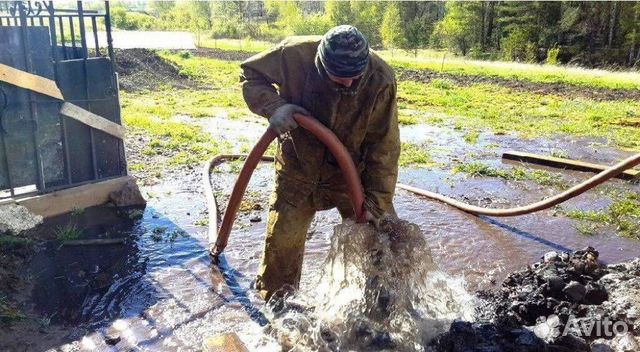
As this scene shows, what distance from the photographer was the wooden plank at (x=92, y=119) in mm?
5641

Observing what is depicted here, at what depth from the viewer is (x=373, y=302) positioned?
3766 mm

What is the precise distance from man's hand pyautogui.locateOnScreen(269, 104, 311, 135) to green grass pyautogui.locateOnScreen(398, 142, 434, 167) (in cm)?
539

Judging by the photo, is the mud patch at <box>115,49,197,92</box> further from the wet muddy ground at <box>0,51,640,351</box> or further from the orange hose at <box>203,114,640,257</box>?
the orange hose at <box>203,114,640,257</box>

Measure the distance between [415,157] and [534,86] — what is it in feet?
41.5

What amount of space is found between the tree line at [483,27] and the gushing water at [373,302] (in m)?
32.1

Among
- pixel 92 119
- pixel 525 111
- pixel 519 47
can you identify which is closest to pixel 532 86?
pixel 525 111

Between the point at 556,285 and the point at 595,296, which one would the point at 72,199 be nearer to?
the point at 556,285

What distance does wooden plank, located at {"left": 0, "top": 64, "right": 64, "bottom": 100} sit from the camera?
509cm

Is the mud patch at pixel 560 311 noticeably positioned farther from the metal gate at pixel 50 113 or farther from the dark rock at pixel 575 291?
the metal gate at pixel 50 113

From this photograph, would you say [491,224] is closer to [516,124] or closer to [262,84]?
[262,84]

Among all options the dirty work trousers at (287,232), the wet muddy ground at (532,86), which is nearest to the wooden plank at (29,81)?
the dirty work trousers at (287,232)

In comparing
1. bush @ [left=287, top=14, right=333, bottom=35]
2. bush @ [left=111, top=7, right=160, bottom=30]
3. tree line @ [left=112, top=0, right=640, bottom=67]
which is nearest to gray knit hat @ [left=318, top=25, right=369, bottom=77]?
tree line @ [left=112, top=0, right=640, bottom=67]

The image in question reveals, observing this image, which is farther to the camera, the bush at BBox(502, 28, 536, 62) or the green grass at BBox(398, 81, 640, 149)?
the bush at BBox(502, 28, 536, 62)

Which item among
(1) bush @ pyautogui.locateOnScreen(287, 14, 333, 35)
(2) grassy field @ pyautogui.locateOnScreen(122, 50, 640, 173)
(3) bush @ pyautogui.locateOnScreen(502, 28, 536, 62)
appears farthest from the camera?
(1) bush @ pyautogui.locateOnScreen(287, 14, 333, 35)
